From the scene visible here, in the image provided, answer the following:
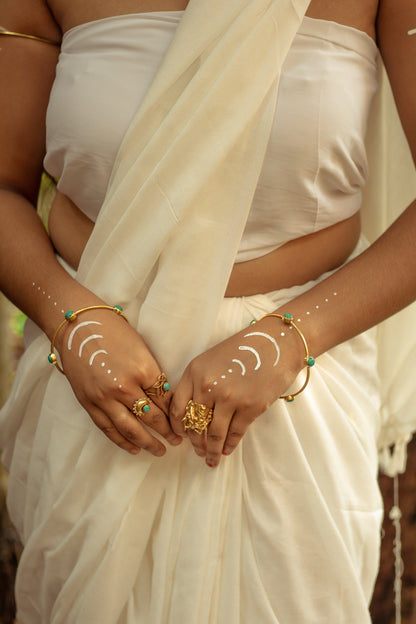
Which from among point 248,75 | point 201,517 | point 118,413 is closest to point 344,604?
point 201,517

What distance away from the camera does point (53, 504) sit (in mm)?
831

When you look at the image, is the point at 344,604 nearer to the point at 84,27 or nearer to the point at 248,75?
the point at 248,75

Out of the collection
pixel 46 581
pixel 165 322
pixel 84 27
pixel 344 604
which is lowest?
pixel 46 581

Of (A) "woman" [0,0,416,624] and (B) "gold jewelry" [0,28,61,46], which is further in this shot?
(B) "gold jewelry" [0,28,61,46]

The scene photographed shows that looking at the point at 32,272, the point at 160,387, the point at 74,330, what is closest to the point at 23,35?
the point at 32,272

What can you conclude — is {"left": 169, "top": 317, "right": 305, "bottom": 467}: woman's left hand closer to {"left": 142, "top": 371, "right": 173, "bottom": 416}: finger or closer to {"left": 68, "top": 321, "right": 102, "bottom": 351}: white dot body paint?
{"left": 142, "top": 371, "right": 173, "bottom": 416}: finger

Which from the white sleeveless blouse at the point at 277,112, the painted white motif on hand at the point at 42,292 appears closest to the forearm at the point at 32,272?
the painted white motif on hand at the point at 42,292

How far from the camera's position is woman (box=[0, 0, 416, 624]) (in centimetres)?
76

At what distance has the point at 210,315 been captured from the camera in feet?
2.58

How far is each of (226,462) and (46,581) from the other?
30 centimetres

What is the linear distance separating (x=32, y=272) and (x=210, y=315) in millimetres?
278

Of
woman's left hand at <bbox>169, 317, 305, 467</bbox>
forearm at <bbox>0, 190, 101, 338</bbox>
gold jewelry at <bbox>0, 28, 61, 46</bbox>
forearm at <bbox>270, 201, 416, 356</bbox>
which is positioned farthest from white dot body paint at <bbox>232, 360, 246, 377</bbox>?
gold jewelry at <bbox>0, 28, 61, 46</bbox>

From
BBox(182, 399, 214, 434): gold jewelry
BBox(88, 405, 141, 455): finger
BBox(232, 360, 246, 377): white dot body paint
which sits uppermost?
BBox(232, 360, 246, 377): white dot body paint

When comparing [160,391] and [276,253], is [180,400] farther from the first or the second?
[276,253]
